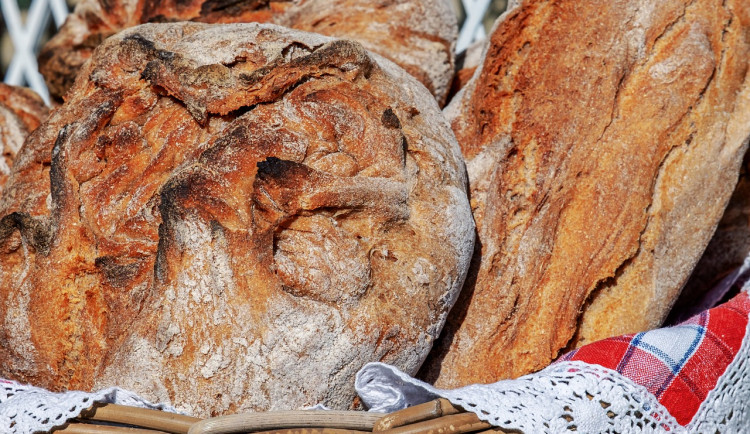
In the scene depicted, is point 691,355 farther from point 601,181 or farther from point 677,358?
point 601,181

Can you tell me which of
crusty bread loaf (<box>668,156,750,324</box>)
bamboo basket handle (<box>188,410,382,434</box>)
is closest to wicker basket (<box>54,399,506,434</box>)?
bamboo basket handle (<box>188,410,382,434</box>)

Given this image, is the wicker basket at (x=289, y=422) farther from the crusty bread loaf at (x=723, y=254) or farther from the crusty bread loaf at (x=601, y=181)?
the crusty bread loaf at (x=723, y=254)

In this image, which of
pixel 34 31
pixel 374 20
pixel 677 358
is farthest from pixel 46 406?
pixel 34 31

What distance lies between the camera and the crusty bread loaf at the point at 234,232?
1021 mm

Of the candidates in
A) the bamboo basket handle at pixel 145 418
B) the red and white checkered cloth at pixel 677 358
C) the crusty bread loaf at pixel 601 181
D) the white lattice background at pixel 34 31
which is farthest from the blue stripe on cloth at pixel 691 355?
the white lattice background at pixel 34 31

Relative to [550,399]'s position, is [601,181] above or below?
above

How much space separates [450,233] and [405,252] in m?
0.09

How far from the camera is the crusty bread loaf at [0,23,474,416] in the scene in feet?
3.35

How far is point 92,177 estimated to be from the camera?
114 cm

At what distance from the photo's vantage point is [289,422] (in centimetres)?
86

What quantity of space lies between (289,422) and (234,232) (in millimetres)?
292

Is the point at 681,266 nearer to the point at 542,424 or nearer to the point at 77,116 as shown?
the point at 542,424

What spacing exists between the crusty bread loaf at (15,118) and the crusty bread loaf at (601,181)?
100 cm

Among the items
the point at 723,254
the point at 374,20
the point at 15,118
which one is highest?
the point at 374,20
